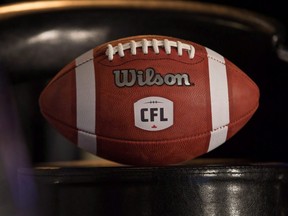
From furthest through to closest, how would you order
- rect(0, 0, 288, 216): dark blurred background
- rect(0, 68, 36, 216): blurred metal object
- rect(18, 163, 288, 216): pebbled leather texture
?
rect(0, 0, 288, 216): dark blurred background
rect(0, 68, 36, 216): blurred metal object
rect(18, 163, 288, 216): pebbled leather texture

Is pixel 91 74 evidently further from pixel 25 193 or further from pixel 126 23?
pixel 126 23

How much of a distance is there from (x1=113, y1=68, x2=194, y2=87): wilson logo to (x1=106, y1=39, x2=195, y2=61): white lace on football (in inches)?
1.2

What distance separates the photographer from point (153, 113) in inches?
35.0

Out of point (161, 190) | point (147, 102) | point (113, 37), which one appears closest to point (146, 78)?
point (147, 102)

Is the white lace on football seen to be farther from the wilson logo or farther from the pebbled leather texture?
the pebbled leather texture

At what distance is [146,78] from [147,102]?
0.03 metres

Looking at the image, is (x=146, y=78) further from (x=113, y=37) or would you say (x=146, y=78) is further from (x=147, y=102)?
(x=113, y=37)

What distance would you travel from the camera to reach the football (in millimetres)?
890

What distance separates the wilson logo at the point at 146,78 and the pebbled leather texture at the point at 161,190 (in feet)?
0.39

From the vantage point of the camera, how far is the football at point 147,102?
890 millimetres

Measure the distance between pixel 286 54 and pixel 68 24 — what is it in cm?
50

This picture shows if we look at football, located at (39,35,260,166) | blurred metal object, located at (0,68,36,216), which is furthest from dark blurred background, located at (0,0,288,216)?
football, located at (39,35,260,166)

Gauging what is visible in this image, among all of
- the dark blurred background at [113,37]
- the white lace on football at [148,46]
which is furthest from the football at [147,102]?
the dark blurred background at [113,37]

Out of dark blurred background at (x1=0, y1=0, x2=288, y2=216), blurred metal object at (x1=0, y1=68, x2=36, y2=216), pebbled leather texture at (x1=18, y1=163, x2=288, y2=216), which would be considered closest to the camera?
pebbled leather texture at (x1=18, y1=163, x2=288, y2=216)
